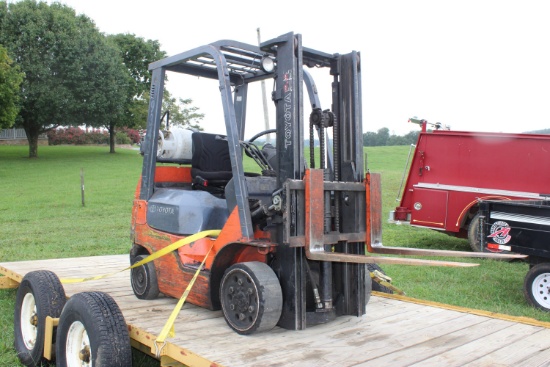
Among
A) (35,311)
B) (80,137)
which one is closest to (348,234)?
(35,311)

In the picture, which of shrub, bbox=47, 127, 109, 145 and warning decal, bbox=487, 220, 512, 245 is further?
shrub, bbox=47, 127, 109, 145

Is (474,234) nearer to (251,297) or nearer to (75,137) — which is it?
(251,297)

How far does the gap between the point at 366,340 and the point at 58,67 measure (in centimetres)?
3757

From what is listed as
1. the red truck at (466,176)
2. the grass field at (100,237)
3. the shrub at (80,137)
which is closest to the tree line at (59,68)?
the grass field at (100,237)

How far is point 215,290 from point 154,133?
1.79 m

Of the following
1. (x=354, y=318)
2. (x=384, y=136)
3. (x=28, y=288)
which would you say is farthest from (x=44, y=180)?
(x=384, y=136)

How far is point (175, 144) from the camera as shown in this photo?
18.1 ft

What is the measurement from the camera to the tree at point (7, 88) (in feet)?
98.6

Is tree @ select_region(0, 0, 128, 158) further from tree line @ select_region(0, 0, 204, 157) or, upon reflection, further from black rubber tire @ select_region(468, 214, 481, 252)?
black rubber tire @ select_region(468, 214, 481, 252)

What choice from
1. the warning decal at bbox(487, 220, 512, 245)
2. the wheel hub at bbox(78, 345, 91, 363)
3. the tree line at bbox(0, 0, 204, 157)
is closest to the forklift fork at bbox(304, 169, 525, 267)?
the wheel hub at bbox(78, 345, 91, 363)

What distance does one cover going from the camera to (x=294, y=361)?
3.58 metres

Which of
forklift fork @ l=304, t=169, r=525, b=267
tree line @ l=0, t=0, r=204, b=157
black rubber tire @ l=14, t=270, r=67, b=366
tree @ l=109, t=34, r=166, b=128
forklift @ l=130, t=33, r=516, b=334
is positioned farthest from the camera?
tree @ l=109, t=34, r=166, b=128

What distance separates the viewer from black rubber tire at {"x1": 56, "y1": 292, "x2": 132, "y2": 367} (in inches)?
153

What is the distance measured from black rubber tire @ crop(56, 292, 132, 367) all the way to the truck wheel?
208 inches
